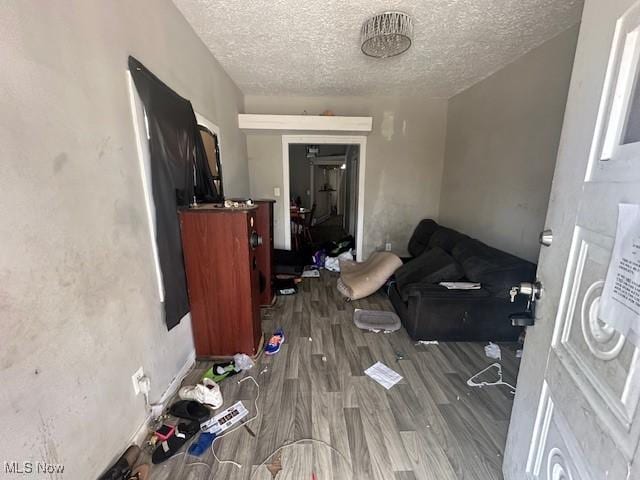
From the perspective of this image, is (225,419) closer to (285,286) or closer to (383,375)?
(383,375)

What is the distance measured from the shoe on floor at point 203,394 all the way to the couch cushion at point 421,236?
3029 mm

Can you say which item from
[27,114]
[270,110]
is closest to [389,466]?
[27,114]

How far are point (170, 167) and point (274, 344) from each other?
158 cm

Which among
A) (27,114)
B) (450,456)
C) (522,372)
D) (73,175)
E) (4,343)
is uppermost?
(27,114)

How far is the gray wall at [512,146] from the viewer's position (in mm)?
2121

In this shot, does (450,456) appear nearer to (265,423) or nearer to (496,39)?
(265,423)

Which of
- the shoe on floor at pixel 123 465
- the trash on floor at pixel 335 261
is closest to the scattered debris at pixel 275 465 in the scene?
the shoe on floor at pixel 123 465

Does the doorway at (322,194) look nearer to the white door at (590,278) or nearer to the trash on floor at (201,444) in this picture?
the trash on floor at (201,444)

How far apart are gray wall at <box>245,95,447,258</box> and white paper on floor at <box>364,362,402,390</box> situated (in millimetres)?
2462

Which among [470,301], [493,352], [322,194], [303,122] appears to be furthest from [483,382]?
[322,194]

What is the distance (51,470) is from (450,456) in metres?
1.74

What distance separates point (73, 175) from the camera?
3.43 feet

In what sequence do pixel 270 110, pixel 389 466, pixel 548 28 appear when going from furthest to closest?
pixel 270 110 < pixel 548 28 < pixel 389 466

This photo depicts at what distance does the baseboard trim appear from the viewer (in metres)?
1.42
